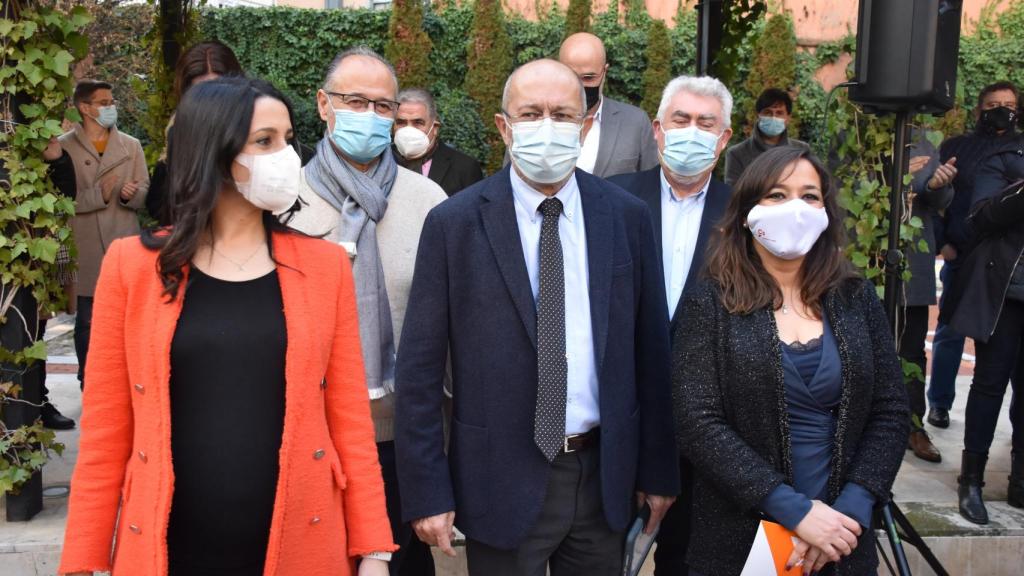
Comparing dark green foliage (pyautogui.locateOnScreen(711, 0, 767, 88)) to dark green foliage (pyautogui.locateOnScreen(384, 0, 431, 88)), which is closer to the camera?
dark green foliage (pyautogui.locateOnScreen(711, 0, 767, 88))

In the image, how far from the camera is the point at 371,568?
7.66 ft

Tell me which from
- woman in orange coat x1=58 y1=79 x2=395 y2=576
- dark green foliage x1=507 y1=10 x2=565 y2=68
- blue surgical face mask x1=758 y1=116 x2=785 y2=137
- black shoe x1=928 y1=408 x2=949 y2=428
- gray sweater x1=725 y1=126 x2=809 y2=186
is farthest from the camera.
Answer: dark green foliage x1=507 y1=10 x2=565 y2=68

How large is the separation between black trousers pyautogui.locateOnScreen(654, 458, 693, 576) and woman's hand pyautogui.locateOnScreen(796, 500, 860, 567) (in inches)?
31.5

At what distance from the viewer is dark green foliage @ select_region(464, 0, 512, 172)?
14.9 m

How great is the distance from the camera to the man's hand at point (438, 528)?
8.77 ft

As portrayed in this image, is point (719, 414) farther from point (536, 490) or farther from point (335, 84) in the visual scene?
point (335, 84)

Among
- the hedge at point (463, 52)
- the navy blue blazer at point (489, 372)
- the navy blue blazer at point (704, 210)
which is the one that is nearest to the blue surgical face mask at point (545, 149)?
the navy blue blazer at point (489, 372)

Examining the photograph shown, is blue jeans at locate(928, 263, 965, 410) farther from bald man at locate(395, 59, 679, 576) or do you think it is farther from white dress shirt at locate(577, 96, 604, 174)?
bald man at locate(395, 59, 679, 576)

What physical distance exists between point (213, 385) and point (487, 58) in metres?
13.4

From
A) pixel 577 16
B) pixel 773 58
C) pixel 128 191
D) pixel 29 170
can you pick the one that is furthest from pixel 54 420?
pixel 773 58

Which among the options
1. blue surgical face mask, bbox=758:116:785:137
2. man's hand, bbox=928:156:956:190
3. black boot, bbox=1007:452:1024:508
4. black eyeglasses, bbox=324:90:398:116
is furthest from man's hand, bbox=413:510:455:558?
blue surgical face mask, bbox=758:116:785:137

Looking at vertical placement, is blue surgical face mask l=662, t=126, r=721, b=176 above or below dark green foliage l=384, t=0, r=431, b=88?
below

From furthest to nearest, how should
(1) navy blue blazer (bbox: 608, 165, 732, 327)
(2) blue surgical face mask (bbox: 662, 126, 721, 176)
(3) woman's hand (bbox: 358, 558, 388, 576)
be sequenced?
(2) blue surgical face mask (bbox: 662, 126, 721, 176) → (1) navy blue blazer (bbox: 608, 165, 732, 327) → (3) woman's hand (bbox: 358, 558, 388, 576)

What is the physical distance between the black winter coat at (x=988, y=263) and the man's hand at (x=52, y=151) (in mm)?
4562
